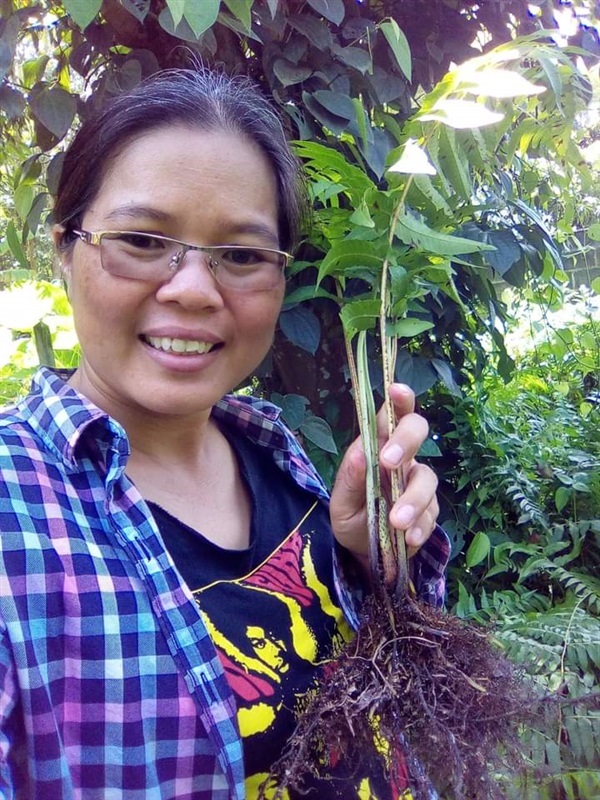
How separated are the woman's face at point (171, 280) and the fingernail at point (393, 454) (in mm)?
268

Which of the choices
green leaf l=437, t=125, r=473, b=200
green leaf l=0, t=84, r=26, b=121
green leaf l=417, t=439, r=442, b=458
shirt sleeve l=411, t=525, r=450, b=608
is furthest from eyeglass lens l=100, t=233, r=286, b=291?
green leaf l=417, t=439, r=442, b=458

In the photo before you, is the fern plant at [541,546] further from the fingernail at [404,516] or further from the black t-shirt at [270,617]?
the fingernail at [404,516]

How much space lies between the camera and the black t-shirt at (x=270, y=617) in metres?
0.88

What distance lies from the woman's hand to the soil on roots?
0.12 metres

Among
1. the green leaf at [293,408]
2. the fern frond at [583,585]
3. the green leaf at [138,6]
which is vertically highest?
the green leaf at [138,6]

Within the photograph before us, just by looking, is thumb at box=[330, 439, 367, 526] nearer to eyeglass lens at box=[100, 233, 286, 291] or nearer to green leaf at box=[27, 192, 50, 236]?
eyeglass lens at box=[100, 233, 286, 291]

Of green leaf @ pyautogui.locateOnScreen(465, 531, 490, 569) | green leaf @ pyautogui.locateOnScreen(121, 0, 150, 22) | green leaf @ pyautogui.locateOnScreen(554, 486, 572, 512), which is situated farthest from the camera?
green leaf @ pyautogui.locateOnScreen(554, 486, 572, 512)

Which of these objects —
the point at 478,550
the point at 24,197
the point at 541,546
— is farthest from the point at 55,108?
the point at 541,546

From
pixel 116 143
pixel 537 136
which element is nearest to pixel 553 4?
pixel 537 136

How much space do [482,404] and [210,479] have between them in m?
1.33

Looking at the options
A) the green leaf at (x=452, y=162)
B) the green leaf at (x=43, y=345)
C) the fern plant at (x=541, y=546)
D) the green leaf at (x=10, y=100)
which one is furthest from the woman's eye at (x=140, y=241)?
the fern plant at (x=541, y=546)

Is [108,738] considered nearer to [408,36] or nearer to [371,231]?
[371,231]

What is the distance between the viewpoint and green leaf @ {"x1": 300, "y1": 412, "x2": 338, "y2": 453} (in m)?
1.61

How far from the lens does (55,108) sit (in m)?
1.45
